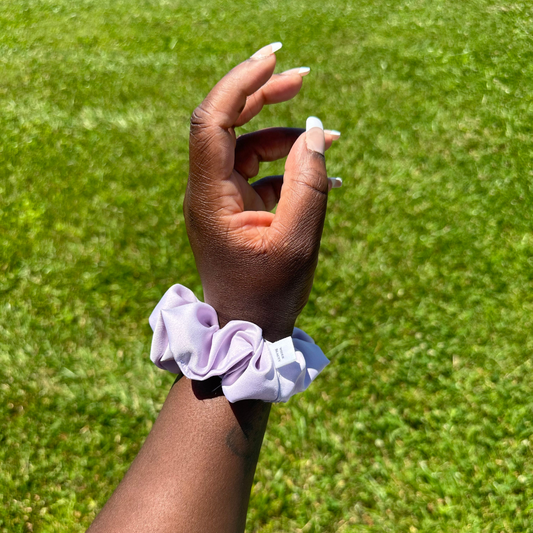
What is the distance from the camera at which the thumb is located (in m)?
1.92

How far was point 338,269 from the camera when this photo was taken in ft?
14.0

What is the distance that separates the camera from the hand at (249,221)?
1934 millimetres

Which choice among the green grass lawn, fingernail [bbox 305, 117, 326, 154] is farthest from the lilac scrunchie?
the green grass lawn

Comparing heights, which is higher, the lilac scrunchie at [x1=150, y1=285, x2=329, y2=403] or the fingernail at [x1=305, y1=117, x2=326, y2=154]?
the fingernail at [x1=305, y1=117, x2=326, y2=154]

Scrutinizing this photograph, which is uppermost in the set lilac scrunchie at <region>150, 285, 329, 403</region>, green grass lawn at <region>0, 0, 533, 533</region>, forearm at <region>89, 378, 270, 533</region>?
lilac scrunchie at <region>150, 285, 329, 403</region>

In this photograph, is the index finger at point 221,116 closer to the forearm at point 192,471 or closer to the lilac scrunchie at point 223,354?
the lilac scrunchie at point 223,354

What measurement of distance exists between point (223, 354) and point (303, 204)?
2.23 feet

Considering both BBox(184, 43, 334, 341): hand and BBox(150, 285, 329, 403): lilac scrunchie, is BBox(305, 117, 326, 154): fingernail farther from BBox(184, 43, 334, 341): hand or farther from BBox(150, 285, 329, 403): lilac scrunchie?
BBox(150, 285, 329, 403): lilac scrunchie

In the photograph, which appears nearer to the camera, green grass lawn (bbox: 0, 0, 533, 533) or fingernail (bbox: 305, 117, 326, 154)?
fingernail (bbox: 305, 117, 326, 154)

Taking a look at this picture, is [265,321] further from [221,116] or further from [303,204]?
[221,116]

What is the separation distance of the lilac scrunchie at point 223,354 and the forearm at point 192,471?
117 millimetres

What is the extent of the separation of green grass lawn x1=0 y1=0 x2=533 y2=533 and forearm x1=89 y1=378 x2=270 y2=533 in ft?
4.93

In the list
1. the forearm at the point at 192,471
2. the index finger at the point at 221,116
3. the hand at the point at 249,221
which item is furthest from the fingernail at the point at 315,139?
the forearm at the point at 192,471

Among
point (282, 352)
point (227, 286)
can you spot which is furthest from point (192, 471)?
point (227, 286)
